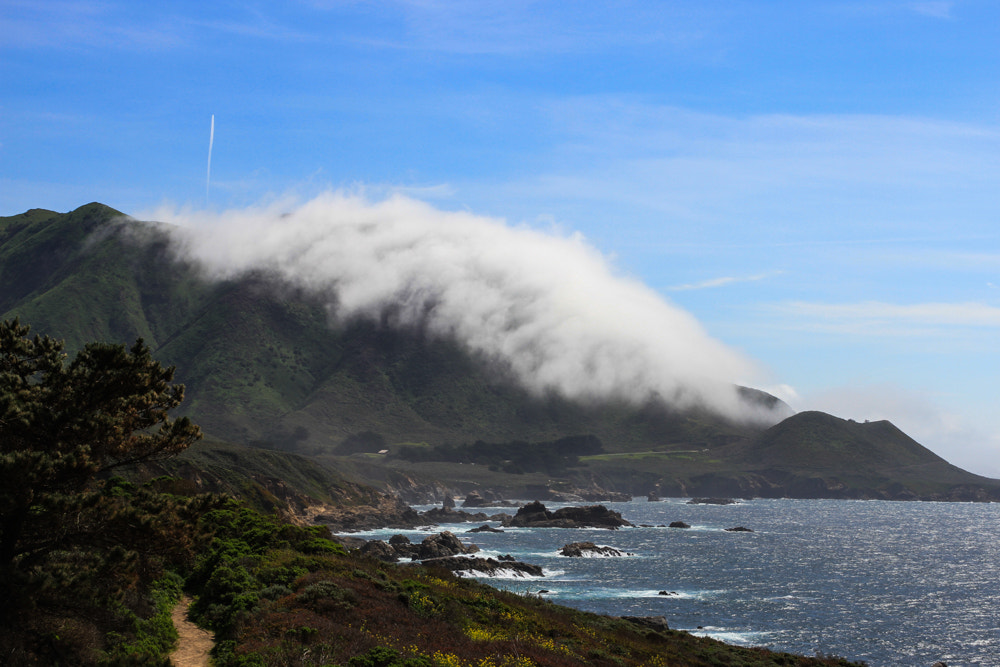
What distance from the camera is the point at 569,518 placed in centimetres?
18212

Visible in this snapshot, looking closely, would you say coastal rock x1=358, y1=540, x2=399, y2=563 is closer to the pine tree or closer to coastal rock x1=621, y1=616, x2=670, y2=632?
coastal rock x1=621, y1=616, x2=670, y2=632

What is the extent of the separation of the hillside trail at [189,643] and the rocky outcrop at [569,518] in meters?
150

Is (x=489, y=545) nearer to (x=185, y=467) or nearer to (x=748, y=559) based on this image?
(x=748, y=559)

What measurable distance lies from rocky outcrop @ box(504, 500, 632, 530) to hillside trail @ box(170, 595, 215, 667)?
5897 inches

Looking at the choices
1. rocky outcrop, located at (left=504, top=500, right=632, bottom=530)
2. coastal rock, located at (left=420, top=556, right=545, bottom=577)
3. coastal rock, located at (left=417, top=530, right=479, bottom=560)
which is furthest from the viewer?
rocky outcrop, located at (left=504, top=500, right=632, bottom=530)

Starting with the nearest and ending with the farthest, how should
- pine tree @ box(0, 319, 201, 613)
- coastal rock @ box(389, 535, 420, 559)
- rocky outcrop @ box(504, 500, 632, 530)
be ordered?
1. pine tree @ box(0, 319, 201, 613)
2. coastal rock @ box(389, 535, 420, 559)
3. rocky outcrop @ box(504, 500, 632, 530)

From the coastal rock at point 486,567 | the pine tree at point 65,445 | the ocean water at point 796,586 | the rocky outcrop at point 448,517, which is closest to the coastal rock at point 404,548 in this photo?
the coastal rock at point 486,567

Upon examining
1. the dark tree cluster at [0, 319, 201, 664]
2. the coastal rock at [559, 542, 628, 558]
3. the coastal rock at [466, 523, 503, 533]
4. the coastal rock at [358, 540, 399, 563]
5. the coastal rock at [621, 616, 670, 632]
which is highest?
the dark tree cluster at [0, 319, 201, 664]

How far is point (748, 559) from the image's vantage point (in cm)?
11938

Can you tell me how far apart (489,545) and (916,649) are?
75109 millimetres

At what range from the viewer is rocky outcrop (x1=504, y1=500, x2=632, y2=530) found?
17500 cm

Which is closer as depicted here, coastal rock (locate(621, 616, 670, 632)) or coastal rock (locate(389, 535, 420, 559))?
coastal rock (locate(621, 616, 670, 632))

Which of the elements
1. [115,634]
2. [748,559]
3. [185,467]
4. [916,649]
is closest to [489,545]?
[748,559]

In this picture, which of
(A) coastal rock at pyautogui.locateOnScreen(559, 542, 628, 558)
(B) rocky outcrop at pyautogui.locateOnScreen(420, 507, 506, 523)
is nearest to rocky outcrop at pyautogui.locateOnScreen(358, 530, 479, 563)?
(A) coastal rock at pyautogui.locateOnScreen(559, 542, 628, 558)
